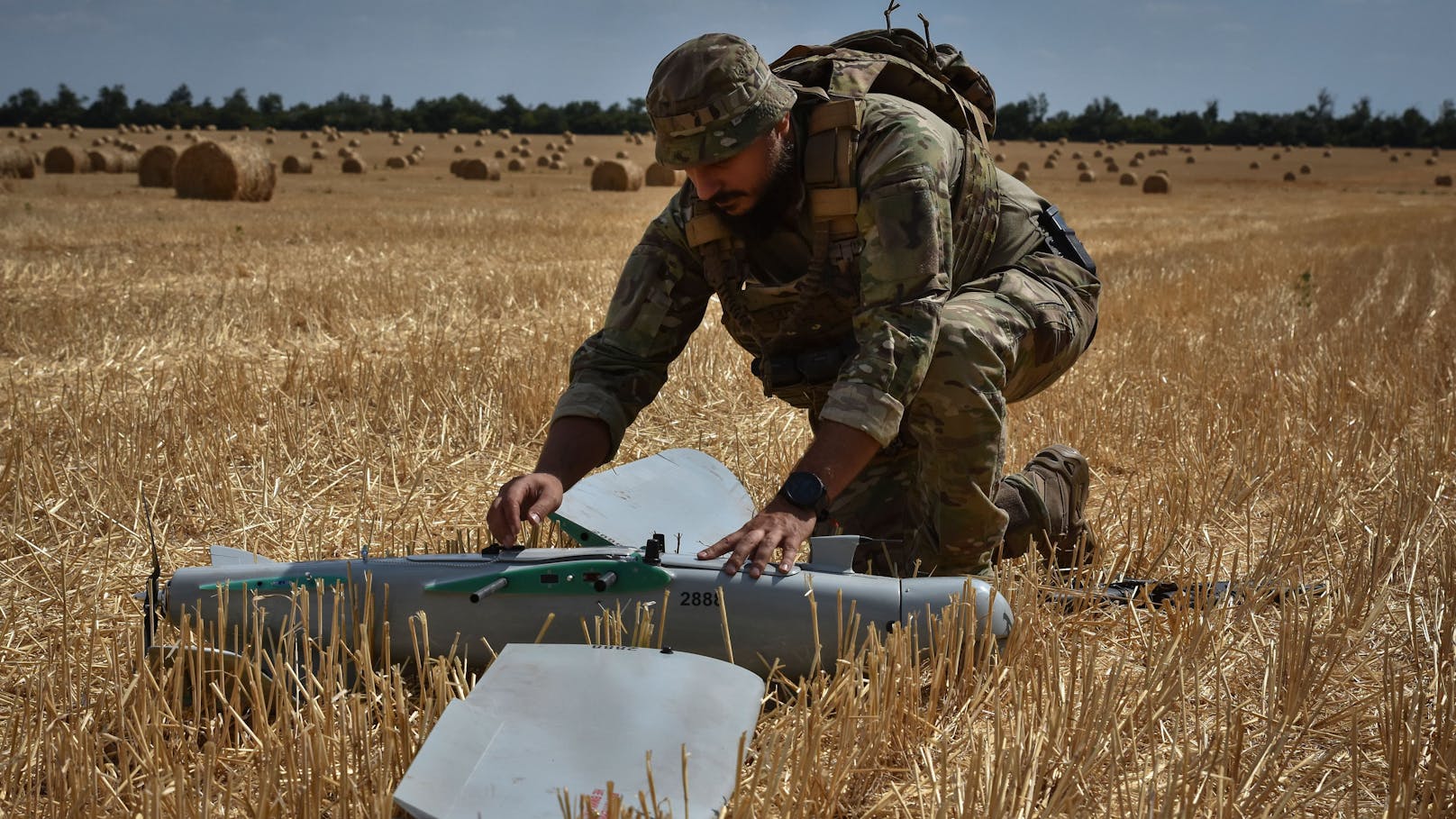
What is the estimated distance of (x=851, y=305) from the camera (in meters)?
3.12

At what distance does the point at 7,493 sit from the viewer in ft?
11.6

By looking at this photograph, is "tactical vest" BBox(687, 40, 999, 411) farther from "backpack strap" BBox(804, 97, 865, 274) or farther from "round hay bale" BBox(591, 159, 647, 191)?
"round hay bale" BBox(591, 159, 647, 191)

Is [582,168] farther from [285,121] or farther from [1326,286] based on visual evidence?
[285,121]

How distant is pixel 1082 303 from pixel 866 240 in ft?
3.06

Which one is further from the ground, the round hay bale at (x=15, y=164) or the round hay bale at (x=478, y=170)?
the round hay bale at (x=478, y=170)

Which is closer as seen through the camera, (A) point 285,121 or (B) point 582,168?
(B) point 582,168

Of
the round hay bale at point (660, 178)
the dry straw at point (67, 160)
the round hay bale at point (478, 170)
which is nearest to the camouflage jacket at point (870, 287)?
the round hay bale at point (660, 178)

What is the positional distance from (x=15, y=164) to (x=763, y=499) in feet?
76.5

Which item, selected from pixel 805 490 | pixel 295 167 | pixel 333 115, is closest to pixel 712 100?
pixel 805 490

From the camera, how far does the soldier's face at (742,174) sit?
282cm

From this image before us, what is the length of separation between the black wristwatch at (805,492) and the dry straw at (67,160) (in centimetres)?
2718

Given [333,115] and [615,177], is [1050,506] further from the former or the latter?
[333,115]

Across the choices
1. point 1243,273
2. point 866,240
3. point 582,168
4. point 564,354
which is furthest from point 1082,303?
point 582,168

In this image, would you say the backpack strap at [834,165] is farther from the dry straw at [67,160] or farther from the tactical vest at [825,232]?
the dry straw at [67,160]
